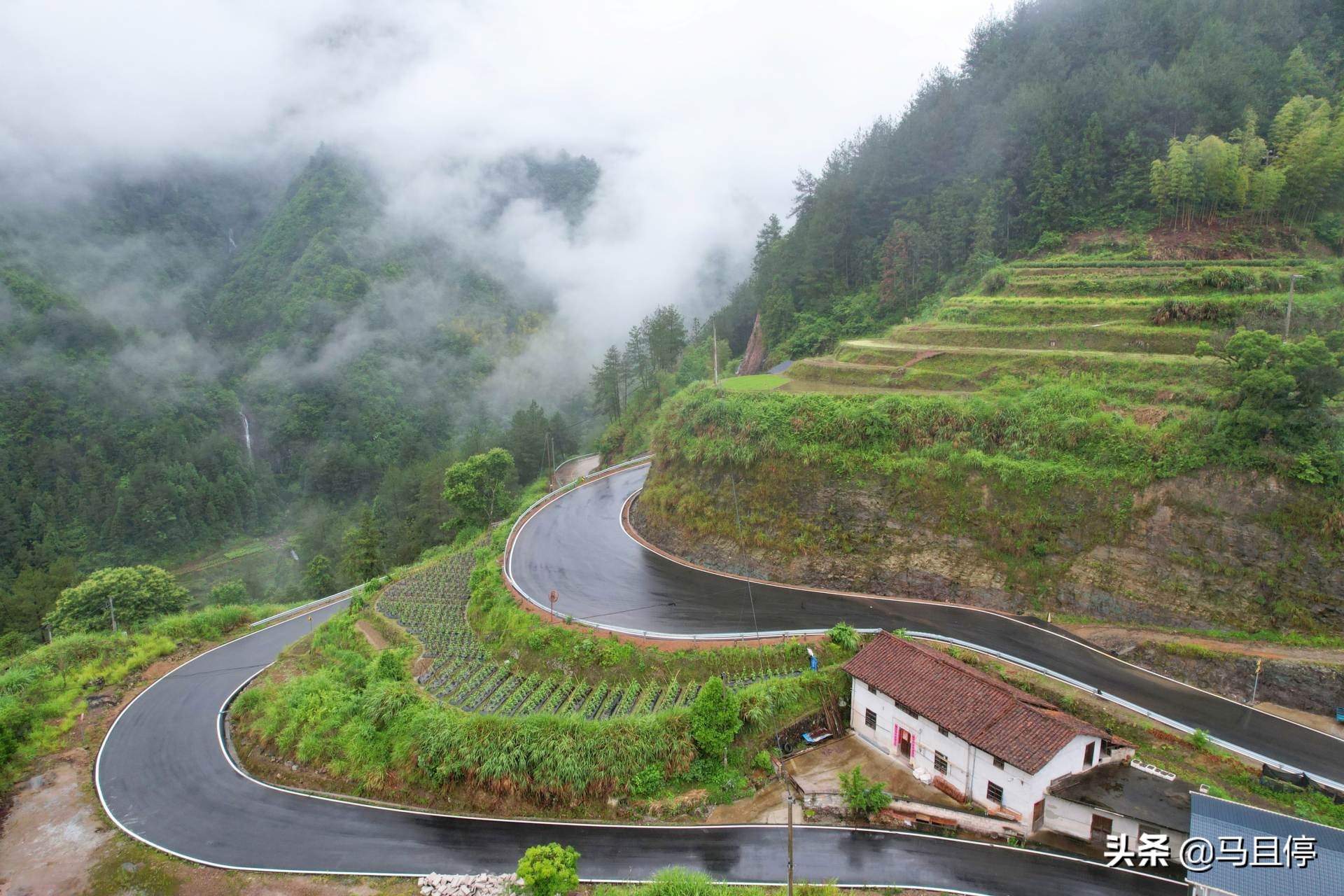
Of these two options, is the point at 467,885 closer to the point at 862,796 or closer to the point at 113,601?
the point at 862,796

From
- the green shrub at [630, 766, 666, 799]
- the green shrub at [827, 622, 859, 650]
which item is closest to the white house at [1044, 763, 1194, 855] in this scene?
the green shrub at [827, 622, 859, 650]

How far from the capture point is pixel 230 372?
87.5 meters

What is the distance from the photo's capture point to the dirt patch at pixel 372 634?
25547 mm

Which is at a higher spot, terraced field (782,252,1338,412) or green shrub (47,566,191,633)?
terraced field (782,252,1338,412)

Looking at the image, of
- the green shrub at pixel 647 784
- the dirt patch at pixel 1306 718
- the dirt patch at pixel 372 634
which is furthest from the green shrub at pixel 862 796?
the dirt patch at pixel 372 634

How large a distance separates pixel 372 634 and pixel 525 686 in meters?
10.1

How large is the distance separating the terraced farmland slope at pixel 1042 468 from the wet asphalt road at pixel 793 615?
1092mm

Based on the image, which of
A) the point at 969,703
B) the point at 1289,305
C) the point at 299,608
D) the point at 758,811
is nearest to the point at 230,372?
the point at 299,608

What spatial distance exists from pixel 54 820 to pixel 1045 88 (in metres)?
53.9

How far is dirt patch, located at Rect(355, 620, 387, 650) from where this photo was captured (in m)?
25.5

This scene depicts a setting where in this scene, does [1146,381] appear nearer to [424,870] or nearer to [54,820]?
[424,870]

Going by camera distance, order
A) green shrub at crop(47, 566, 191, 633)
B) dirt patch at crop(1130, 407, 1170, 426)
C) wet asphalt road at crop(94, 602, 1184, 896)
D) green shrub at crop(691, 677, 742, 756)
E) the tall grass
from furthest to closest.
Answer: green shrub at crop(47, 566, 191, 633)
the tall grass
dirt patch at crop(1130, 407, 1170, 426)
green shrub at crop(691, 677, 742, 756)
wet asphalt road at crop(94, 602, 1184, 896)

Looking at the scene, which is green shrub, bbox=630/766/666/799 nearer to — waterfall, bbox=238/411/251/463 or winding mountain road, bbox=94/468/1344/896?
winding mountain road, bbox=94/468/1344/896

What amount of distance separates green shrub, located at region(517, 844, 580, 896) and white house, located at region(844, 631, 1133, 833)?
857 cm
